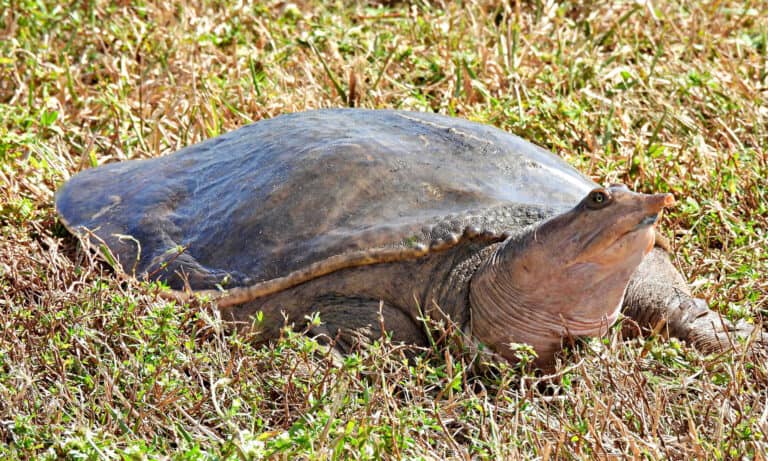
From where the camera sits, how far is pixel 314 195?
3328 mm

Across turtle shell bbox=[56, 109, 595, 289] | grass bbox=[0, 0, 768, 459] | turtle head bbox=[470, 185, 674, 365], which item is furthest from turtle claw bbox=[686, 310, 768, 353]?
turtle shell bbox=[56, 109, 595, 289]

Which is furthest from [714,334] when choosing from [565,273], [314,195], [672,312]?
[314,195]

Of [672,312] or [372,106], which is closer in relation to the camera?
[672,312]

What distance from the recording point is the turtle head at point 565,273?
8.69 feet

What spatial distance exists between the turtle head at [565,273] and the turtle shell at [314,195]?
224 mm

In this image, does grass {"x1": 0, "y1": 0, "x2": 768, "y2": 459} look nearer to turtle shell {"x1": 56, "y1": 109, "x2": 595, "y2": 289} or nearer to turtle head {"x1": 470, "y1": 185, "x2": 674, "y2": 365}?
turtle head {"x1": 470, "y1": 185, "x2": 674, "y2": 365}

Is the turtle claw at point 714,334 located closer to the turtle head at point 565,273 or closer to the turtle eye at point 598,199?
the turtle head at point 565,273

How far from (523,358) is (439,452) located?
0.38 meters

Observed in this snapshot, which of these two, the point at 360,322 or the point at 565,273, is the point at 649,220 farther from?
the point at 360,322

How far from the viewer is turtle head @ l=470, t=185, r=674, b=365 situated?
8.69 ft

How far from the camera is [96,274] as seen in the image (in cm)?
338

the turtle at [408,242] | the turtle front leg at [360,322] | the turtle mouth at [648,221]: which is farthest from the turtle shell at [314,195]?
the turtle mouth at [648,221]

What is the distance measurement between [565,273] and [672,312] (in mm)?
565

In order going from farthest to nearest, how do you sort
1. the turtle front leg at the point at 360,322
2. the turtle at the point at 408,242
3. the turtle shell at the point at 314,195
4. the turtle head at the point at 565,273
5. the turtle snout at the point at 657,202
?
the turtle shell at the point at 314,195, the turtle front leg at the point at 360,322, the turtle at the point at 408,242, the turtle head at the point at 565,273, the turtle snout at the point at 657,202
